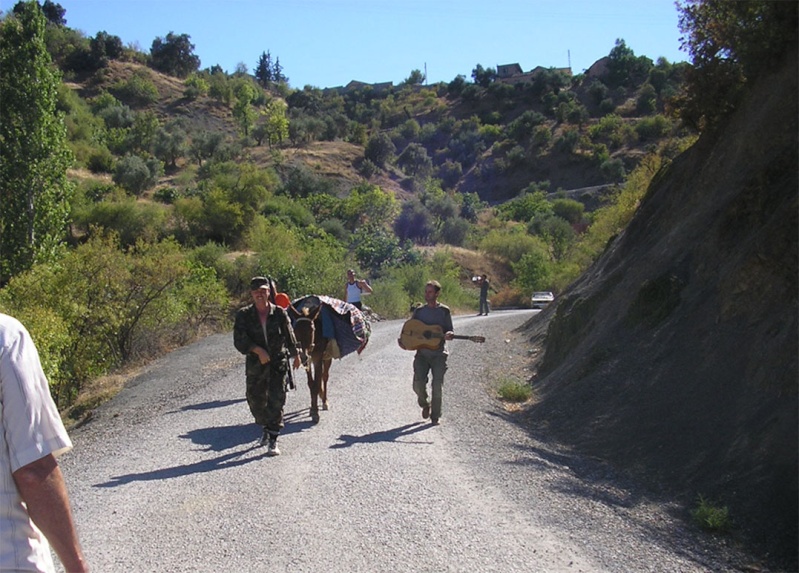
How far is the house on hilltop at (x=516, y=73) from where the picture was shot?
152350 millimetres

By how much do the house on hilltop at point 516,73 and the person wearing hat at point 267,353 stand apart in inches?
5565

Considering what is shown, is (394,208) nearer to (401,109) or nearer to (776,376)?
(776,376)

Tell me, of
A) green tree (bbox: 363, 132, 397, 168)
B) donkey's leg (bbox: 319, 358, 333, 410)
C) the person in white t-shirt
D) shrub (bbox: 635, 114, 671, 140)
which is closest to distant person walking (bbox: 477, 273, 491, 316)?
donkey's leg (bbox: 319, 358, 333, 410)

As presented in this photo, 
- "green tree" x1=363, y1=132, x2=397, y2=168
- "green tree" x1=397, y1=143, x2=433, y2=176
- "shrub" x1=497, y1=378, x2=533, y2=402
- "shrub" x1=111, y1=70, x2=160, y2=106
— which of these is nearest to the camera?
"shrub" x1=497, y1=378, x2=533, y2=402

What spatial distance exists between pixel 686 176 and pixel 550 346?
481 cm

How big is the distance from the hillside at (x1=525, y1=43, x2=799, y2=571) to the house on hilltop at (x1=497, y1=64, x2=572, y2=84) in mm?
134645

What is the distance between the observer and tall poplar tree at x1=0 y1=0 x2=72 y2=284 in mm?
31359

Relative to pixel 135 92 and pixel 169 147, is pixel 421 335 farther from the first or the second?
pixel 135 92

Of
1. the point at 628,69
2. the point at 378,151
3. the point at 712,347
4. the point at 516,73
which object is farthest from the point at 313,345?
the point at 516,73

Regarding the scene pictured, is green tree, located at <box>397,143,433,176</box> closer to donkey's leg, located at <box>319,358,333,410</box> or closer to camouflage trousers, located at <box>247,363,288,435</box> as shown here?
donkey's leg, located at <box>319,358,333,410</box>

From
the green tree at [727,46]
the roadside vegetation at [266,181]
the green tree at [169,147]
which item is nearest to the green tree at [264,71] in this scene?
the roadside vegetation at [266,181]

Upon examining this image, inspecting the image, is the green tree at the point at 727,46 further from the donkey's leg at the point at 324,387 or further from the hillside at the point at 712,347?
the donkey's leg at the point at 324,387

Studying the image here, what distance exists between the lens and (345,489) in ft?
28.2

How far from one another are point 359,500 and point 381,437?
3145mm
